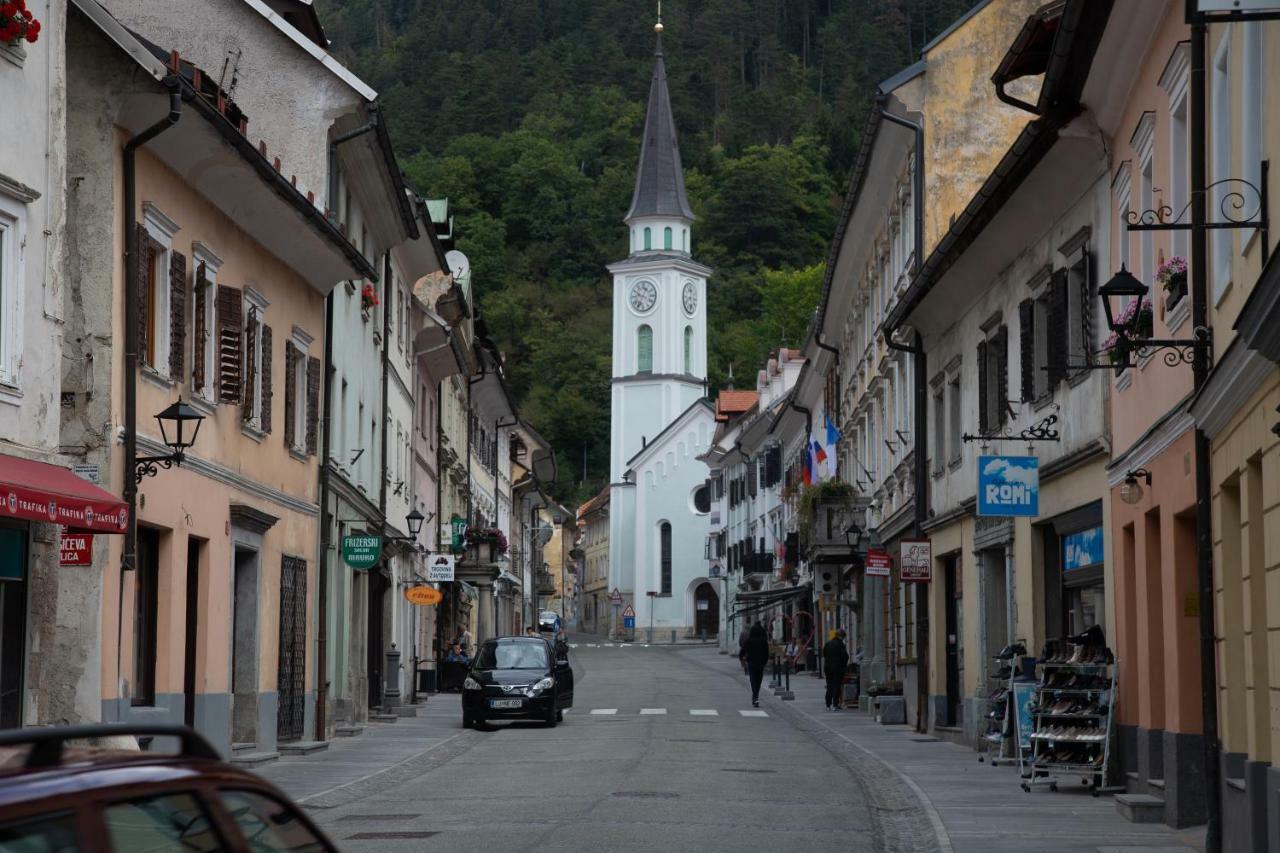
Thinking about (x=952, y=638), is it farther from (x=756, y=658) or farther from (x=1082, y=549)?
(x=756, y=658)

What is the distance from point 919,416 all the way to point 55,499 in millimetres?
18490

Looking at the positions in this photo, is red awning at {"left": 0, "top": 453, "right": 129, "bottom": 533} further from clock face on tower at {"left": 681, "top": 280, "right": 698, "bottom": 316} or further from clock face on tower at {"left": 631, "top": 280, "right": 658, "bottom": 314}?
clock face on tower at {"left": 681, "top": 280, "right": 698, "bottom": 316}

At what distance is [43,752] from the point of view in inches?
160

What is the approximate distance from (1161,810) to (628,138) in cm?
11364

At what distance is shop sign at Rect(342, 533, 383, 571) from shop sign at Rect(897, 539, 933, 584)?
761 centimetres

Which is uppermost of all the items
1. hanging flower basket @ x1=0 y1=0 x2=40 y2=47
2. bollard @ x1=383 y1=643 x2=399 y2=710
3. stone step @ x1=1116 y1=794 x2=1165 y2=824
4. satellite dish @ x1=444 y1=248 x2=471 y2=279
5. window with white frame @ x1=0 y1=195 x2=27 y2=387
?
satellite dish @ x1=444 y1=248 x2=471 y2=279

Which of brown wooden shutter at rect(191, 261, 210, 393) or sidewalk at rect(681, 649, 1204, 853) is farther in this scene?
brown wooden shutter at rect(191, 261, 210, 393)

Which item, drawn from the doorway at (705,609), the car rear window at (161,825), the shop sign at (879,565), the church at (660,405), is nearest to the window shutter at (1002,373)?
the shop sign at (879,565)

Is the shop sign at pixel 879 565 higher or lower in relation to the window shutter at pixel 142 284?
lower

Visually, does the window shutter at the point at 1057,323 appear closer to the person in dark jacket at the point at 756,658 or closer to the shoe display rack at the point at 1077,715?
the shoe display rack at the point at 1077,715

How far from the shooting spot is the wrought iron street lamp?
17188mm

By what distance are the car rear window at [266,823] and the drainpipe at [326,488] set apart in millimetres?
21392

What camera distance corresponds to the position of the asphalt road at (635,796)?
46.4 ft

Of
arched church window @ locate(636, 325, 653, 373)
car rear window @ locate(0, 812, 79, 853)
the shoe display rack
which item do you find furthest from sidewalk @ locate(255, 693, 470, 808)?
arched church window @ locate(636, 325, 653, 373)
